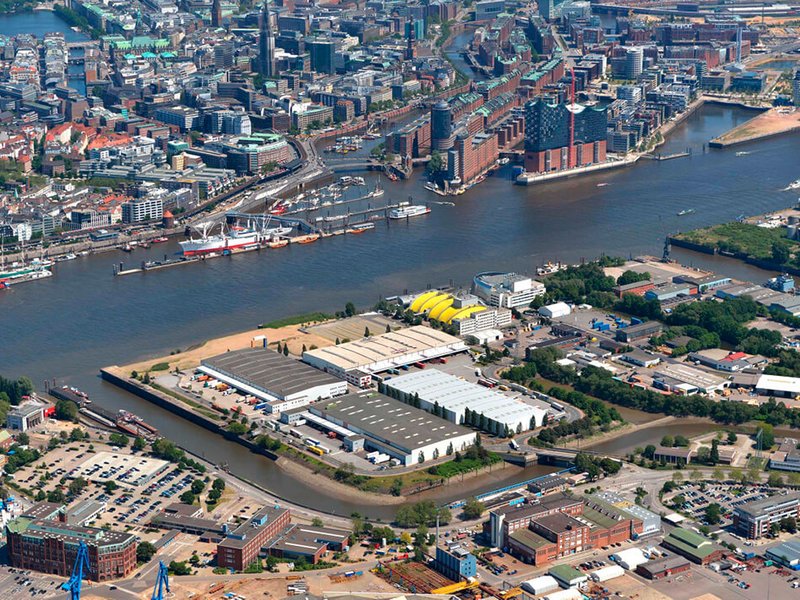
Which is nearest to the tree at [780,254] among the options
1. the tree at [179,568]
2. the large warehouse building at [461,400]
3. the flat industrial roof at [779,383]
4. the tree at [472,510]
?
the flat industrial roof at [779,383]

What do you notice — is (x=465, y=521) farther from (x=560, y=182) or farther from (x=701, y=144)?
(x=701, y=144)

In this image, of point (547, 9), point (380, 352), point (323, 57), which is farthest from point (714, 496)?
point (547, 9)

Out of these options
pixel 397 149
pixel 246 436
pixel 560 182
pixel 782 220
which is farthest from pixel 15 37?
pixel 246 436

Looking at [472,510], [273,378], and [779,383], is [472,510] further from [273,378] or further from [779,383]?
[779,383]

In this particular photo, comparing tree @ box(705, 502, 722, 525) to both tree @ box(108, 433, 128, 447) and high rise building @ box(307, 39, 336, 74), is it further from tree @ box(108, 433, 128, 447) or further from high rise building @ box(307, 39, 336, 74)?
high rise building @ box(307, 39, 336, 74)

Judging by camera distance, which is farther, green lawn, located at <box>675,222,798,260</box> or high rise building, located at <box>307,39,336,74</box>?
high rise building, located at <box>307,39,336,74</box>

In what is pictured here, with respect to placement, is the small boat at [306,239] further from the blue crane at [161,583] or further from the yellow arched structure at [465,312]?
the blue crane at [161,583]

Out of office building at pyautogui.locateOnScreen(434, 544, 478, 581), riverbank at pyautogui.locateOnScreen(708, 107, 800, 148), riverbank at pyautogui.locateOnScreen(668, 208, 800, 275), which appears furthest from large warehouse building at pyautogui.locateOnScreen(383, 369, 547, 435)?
riverbank at pyautogui.locateOnScreen(708, 107, 800, 148)
